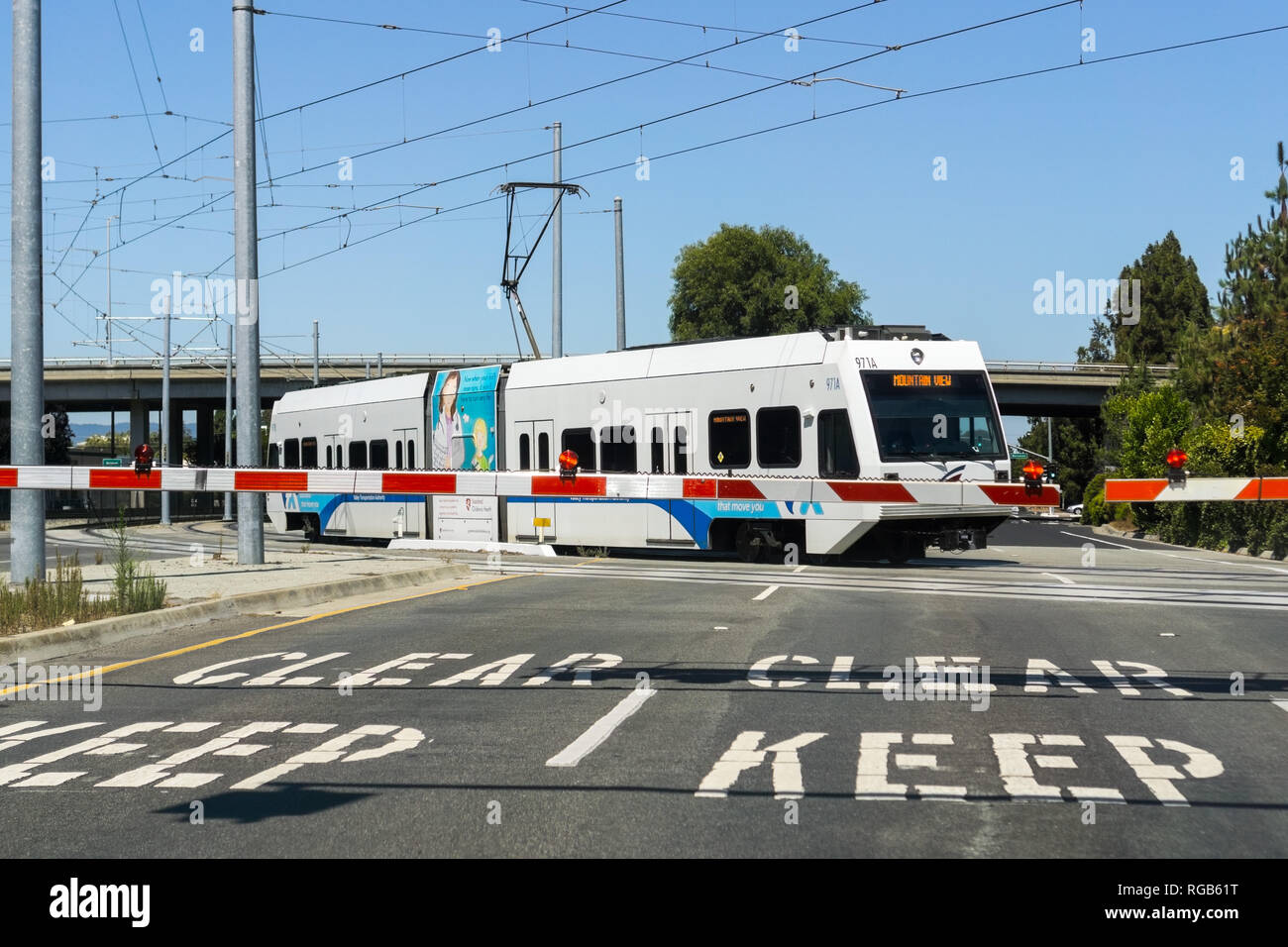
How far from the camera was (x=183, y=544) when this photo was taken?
3447 cm

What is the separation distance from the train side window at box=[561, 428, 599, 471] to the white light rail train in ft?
0.13

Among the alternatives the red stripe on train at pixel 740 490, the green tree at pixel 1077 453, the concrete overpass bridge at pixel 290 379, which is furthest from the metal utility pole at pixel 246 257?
the green tree at pixel 1077 453

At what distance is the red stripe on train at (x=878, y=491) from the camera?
21.7m

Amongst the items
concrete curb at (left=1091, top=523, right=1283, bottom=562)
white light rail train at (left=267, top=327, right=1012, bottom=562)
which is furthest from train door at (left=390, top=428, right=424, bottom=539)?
concrete curb at (left=1091, top=523, right=1283, bottom=562)

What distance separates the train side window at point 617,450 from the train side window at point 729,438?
1927mm

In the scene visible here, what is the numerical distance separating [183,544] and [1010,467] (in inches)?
825

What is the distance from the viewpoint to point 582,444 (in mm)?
26641

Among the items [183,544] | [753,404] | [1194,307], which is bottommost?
[183,544]

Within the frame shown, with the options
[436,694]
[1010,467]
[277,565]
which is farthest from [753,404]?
[436,694]

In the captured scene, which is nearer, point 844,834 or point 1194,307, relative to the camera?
point 844,834

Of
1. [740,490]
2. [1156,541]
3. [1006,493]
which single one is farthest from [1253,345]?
[740,490]

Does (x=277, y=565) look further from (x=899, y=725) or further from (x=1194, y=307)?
(x=1194, y=307)

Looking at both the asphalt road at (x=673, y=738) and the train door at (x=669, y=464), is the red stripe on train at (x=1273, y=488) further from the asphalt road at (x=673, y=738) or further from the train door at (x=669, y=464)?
the train door at (x=669, y=464)

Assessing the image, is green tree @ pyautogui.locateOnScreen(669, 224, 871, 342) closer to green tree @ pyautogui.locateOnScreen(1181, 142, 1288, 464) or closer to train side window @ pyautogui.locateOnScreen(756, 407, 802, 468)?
green tree @ pyautogui.locateOnScreen(1181, 142, 1288, 464)
